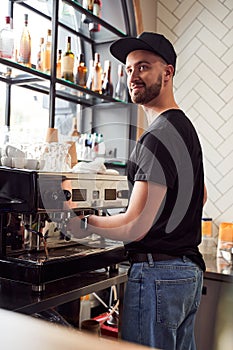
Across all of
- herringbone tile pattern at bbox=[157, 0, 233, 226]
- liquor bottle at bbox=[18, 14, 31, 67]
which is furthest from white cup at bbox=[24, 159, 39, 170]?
herringbone tile pattern at bbox=[157, 0, 233, 226]

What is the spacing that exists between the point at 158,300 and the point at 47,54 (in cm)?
150

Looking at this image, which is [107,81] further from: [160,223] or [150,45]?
[160,223]

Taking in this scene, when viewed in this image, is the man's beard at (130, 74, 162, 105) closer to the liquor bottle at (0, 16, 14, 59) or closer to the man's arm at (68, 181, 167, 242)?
the man's arm at (68, 181, 167, 242)

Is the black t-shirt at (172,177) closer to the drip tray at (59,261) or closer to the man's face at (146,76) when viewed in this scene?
the man's face at (146,76)

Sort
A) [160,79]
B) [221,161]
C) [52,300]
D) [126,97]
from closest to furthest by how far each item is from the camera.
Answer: [52,300] → [160,79] → [221,161] → [126,97]

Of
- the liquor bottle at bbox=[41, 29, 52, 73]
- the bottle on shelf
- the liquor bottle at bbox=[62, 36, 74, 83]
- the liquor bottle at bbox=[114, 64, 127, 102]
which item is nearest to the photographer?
the liquor bottle at bbox=[41, 29, 52, 73]

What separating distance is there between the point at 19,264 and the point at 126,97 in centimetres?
185

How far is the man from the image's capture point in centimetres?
129

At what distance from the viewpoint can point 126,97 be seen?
2.94 m

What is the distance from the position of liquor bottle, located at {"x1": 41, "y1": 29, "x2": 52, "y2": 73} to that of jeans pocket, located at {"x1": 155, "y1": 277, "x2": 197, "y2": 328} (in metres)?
1.35

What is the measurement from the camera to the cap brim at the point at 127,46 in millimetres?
1408

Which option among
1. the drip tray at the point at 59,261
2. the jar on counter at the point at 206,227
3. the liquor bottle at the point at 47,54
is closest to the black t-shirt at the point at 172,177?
the drip tray at the point at 59,261

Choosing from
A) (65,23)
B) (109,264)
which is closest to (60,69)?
(65,23)

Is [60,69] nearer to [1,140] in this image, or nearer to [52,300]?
[1,140]
